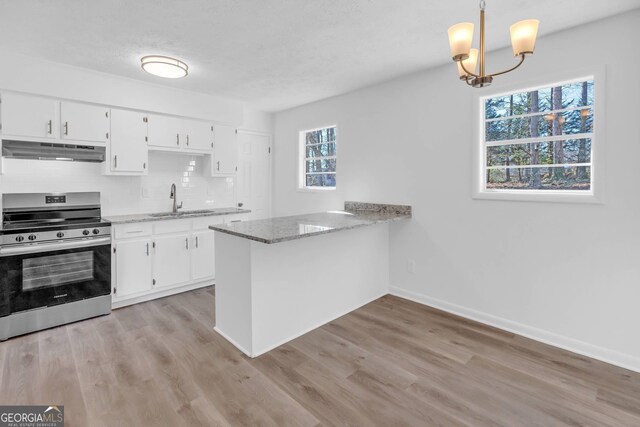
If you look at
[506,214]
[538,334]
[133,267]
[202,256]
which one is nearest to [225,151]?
[202,256]

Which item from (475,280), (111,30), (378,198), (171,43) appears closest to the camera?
(111,30)

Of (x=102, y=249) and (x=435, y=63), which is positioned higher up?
(x=435, y=63)

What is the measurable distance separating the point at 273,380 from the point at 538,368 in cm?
192

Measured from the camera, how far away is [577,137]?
8.68 feet

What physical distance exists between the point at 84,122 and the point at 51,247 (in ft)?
4.30

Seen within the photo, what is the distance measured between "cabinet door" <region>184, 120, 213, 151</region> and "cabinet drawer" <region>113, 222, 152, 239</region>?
3.87 feet

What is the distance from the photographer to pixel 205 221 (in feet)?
13.6

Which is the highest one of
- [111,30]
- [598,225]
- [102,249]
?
[111,30]

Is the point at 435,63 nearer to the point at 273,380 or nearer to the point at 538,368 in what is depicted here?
the point at 538,368

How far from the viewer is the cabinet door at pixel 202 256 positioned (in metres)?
4.07

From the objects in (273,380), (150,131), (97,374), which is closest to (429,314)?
(273,380)

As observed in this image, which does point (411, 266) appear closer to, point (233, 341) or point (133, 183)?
point (233, 341)

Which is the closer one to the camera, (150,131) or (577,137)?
(577,137)

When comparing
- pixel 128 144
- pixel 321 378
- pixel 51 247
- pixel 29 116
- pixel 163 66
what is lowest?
pixel 321 378
